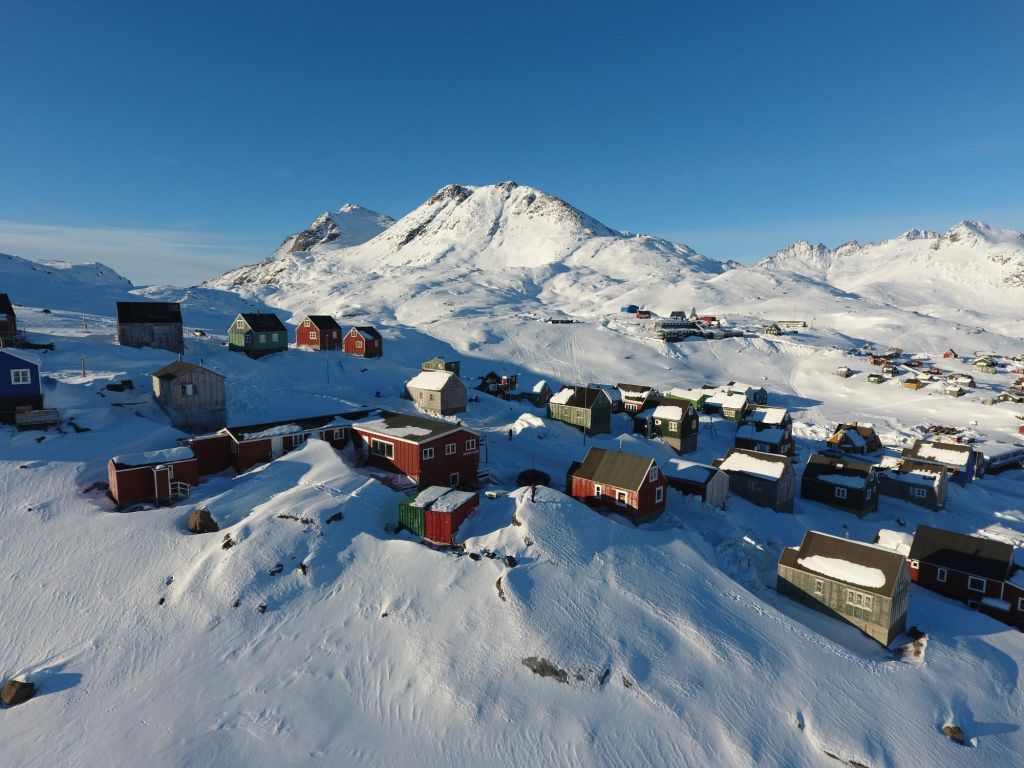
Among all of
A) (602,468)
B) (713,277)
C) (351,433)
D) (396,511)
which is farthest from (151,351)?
(713,277)

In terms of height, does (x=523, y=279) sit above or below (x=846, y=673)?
above

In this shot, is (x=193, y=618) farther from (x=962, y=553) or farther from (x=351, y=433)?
(x=962, y=553)

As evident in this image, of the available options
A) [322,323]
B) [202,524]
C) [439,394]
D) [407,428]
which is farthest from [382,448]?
[322,323]

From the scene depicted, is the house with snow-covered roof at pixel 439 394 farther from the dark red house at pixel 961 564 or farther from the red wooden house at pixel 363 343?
the dark red house at pixel 961 564

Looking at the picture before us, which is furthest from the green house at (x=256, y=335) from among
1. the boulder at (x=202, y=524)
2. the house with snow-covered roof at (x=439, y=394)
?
the boulder at (x=202, y=524)

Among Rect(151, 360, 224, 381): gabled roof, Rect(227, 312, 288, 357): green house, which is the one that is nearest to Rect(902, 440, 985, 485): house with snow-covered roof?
Rect(151, 360, 224, 381): gabled roof

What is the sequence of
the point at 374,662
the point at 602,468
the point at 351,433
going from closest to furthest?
the point at 374,662, the point at 602,468, the point at 351,433
